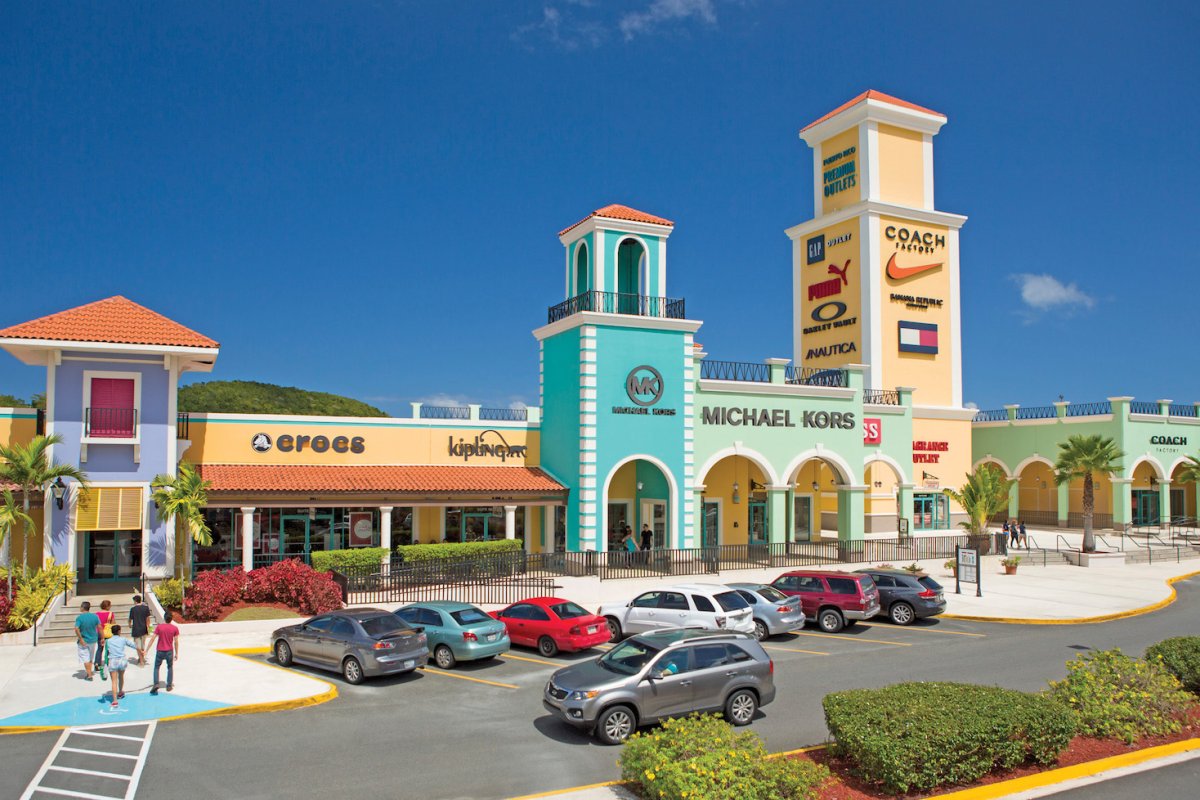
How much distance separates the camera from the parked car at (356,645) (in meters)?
17.5

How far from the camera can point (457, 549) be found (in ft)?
99.9

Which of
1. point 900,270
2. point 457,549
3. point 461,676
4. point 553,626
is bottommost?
point 461,676

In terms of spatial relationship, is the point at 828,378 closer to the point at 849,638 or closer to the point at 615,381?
the point at 615,381

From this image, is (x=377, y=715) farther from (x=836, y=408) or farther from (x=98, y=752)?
→ (x=836, y=408)

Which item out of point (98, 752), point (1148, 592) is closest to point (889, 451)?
point (1148, 592)

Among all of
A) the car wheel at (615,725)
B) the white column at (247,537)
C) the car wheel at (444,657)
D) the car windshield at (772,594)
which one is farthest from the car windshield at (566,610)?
the white column at (247,537)

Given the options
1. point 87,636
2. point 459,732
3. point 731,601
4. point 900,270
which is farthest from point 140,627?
point 900,270

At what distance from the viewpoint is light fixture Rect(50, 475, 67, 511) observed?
24.7 metres

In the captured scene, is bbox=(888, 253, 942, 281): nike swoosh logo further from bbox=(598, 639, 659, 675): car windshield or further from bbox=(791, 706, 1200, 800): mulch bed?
bbox=(598, 639, 659, 675): car windshield

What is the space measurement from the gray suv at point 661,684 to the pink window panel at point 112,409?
58.2ft

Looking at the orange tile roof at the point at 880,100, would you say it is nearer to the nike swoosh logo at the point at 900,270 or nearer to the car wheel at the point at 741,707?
the nike swoosh logo at the point at 900,270

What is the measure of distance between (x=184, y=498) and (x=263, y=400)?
196 feet

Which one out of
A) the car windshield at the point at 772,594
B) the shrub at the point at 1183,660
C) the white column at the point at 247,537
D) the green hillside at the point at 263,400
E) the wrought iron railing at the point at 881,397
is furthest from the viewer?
the green hillside at the point at 263,400

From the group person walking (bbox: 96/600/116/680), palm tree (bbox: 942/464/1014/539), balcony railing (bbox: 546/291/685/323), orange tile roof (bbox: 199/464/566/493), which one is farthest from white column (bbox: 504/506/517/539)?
palm tree (bbox: 942/464/1014/539)
